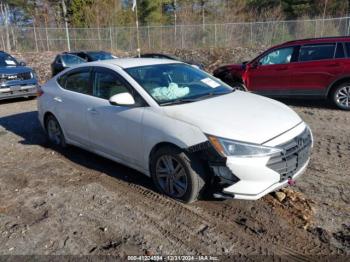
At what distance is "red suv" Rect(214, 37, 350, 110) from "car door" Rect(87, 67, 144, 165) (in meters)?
5.42

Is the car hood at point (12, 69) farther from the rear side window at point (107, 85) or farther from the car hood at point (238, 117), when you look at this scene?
the car hood at point (238, 117)

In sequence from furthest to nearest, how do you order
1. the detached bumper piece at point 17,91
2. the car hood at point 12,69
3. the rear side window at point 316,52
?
the car hood at point 12,69
the detached bumper piece at point 17,91
the rear side window at point 316,52

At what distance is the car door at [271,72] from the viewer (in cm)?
853

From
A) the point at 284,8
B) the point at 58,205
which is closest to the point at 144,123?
the point at 58,205

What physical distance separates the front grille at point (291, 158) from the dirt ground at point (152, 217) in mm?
436

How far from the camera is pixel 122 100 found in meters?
4.06

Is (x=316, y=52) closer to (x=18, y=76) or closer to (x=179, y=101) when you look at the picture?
(x=179, y=101)

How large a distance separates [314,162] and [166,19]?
36.0 m

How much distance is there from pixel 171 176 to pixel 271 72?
19.5ft

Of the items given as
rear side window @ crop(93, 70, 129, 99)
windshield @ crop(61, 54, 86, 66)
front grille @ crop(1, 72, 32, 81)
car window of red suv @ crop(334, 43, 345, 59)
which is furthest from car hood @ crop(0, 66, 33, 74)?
car window of red suv @ crop(334, 43, 345, 59)

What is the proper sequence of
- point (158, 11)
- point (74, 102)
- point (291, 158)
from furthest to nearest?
point (158, 11) < point (74, 102) < point (291, 158)

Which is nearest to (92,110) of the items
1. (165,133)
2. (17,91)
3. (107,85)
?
(107,85)

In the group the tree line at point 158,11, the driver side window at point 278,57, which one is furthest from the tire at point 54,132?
the tree line at point 158,11

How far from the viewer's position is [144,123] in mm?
3939
